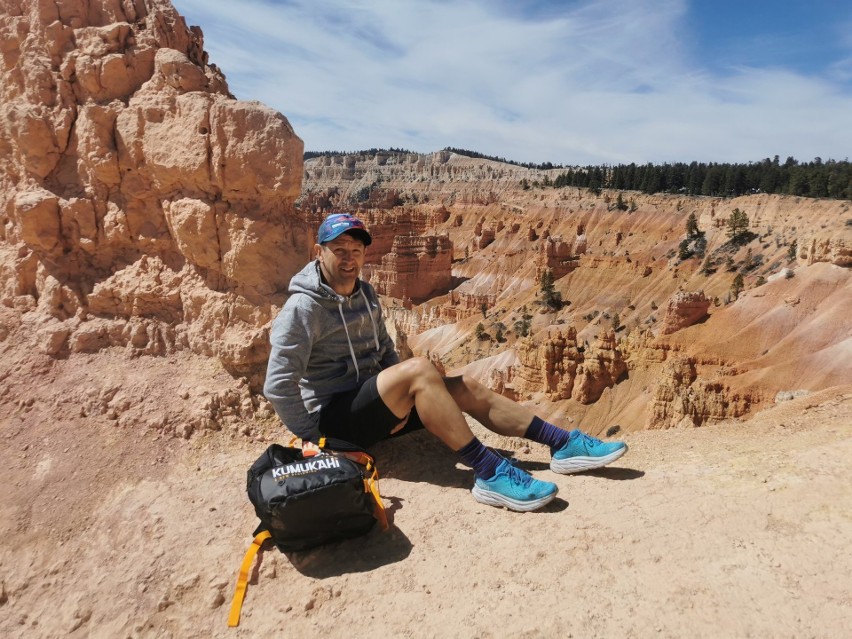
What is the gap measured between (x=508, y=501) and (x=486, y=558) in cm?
45

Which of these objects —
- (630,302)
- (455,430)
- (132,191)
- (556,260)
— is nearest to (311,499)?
(455,430)

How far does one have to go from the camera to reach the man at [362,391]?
347 cm

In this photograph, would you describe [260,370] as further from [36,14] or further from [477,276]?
[477,276]

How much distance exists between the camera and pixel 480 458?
3506mm

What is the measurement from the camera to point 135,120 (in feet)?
20.2

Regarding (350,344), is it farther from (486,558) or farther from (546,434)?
(486,558)

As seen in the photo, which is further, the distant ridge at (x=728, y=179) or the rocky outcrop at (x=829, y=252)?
the distant ridge at (x=728, y=179)

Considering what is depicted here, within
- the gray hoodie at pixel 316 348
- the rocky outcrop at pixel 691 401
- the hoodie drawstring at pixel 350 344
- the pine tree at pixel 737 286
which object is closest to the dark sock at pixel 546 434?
the gray hoodie at pixel 316 348

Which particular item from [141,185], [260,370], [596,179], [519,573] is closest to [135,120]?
[141,185]

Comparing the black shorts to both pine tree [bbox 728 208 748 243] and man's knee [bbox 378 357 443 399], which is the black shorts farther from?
pine tree [bbox 728 208 748 243]

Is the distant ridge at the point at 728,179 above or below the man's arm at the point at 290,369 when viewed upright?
above

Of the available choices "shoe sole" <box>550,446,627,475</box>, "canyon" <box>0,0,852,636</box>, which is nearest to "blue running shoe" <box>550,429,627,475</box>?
"shoe sole" <box>550,446,627,475</box>

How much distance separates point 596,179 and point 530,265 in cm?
2856

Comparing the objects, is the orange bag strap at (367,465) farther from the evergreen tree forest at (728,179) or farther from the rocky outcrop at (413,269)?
the evergreen tree forest at (728,179)
